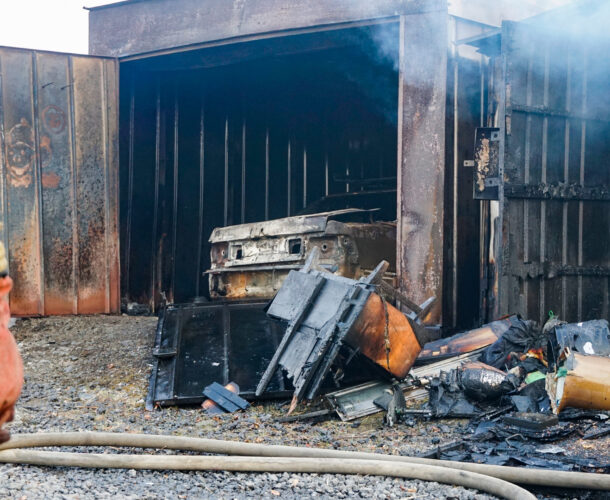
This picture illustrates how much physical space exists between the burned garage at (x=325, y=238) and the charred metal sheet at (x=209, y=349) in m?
0.03

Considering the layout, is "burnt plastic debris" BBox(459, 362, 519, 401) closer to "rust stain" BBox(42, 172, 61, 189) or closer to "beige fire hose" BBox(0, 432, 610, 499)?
"beige fire hose" BBox(0, 432, 610, 499)

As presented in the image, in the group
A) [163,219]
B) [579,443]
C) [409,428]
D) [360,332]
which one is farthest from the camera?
[163,219]

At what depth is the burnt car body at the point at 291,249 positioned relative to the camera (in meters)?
7.75

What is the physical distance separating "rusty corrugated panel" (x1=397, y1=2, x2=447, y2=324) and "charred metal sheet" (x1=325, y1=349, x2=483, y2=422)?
158 cm

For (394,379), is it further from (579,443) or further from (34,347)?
(34,347)

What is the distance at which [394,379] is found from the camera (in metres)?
5.37

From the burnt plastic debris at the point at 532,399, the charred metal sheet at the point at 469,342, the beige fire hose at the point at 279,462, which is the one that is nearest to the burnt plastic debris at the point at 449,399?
the burnt plastic debris at the point at 532,399

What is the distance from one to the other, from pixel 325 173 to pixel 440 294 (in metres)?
4.75

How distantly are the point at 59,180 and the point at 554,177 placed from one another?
20.6 ft

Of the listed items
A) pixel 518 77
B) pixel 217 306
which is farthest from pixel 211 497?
pixel 518 77

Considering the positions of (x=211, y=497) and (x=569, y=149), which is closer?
(x=211, y=497)

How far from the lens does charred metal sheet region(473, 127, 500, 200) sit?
255 inches

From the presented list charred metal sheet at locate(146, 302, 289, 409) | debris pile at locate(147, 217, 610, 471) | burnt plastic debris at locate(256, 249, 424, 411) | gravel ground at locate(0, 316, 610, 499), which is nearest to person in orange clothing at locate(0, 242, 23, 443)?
gravel ground at locate(0, 316, 610, 499)

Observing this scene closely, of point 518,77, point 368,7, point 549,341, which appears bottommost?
point 549,341
